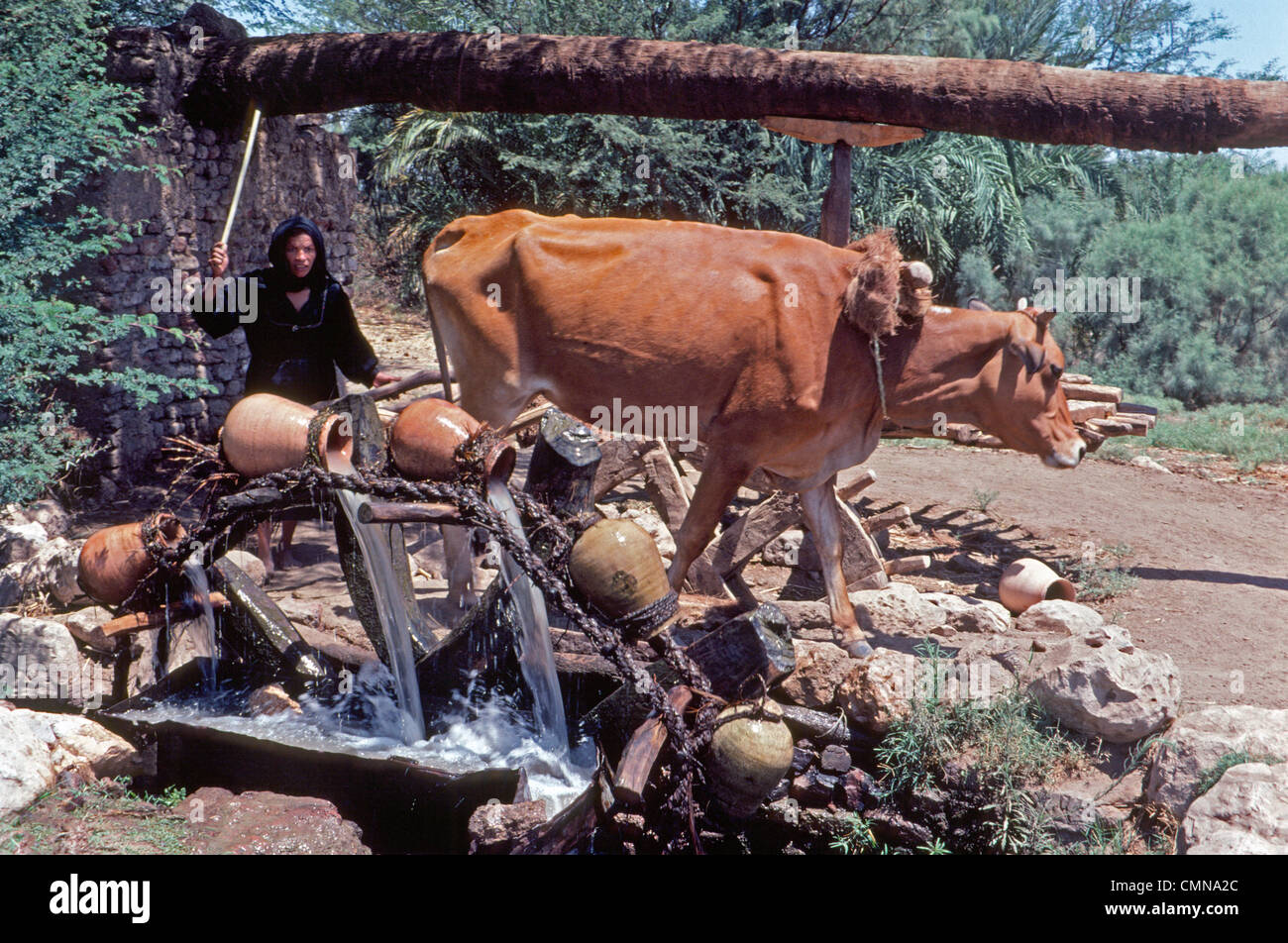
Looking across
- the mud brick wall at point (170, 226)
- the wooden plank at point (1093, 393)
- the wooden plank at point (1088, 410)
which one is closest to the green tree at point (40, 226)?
the mud brick wall at point (170, 226)

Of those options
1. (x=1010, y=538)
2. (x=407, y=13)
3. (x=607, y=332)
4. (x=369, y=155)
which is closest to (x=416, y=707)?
(x=607, y=332)

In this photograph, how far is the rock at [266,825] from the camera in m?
3.29

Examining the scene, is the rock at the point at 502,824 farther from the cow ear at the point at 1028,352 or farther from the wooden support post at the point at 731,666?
the cow ear at the point at 1028,352

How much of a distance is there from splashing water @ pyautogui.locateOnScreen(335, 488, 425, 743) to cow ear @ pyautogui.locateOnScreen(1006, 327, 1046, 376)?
11.5 ft

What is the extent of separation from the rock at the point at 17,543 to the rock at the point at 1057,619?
17.9 ft

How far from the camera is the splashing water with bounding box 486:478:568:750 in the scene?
415cm

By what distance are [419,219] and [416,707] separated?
1128cm

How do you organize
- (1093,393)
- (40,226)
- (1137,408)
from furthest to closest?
1. (1137,408)
2. (1093,393)
3. (40,226)

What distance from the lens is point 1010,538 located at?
806 cm

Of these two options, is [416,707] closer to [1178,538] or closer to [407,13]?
[1178,538]

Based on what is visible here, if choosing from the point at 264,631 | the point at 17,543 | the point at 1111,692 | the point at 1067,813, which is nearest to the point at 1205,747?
the point at 1111,692

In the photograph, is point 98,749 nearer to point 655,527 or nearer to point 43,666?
point 43,666

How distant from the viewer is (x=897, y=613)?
19.5ft

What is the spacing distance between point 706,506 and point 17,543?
3.88 metres
